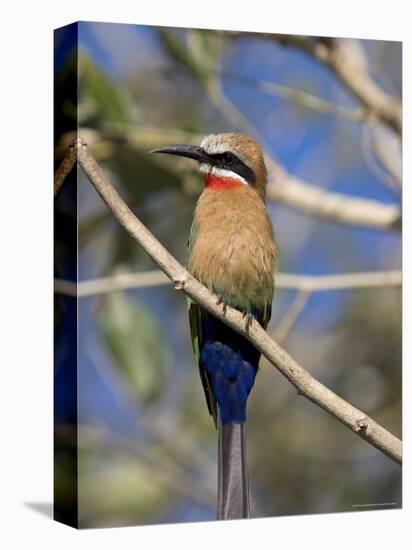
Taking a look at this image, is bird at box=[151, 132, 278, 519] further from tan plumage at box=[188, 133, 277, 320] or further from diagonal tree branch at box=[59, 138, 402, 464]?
diagonal tree branch at box=[59, 138, 402, 464]

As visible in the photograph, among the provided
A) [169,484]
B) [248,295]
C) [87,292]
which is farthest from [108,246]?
[169,484]

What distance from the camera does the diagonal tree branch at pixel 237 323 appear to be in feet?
13.5

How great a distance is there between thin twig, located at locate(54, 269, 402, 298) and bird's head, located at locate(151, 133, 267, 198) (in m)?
0.37

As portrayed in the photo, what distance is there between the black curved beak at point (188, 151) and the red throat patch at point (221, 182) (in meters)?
0.07

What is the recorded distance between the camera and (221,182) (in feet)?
16.0

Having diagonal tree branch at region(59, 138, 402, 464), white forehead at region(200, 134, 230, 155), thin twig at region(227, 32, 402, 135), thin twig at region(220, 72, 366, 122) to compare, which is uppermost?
thin twig at region(227, 32, 402, 135)

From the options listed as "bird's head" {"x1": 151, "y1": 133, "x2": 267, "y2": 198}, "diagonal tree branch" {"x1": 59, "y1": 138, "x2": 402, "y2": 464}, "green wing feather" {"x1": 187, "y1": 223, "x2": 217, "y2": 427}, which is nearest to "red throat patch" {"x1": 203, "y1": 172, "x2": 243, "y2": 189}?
"bird's head" {"x1": 151, "y1": 133, "x2": 267, "y2": 198}

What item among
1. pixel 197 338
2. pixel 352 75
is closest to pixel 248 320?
pixel 197 338

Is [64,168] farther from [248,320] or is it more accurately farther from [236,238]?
[248,320]

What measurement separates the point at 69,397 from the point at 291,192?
3.95ft

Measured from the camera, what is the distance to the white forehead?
4.87 metres

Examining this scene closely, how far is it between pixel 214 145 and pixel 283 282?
22.6 inches

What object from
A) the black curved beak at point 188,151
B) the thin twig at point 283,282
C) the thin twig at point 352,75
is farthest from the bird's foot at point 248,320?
the thin twig at point 352,75

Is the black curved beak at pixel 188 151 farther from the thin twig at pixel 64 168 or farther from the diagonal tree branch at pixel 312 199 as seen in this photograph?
the thin twig at pixel 64 168
